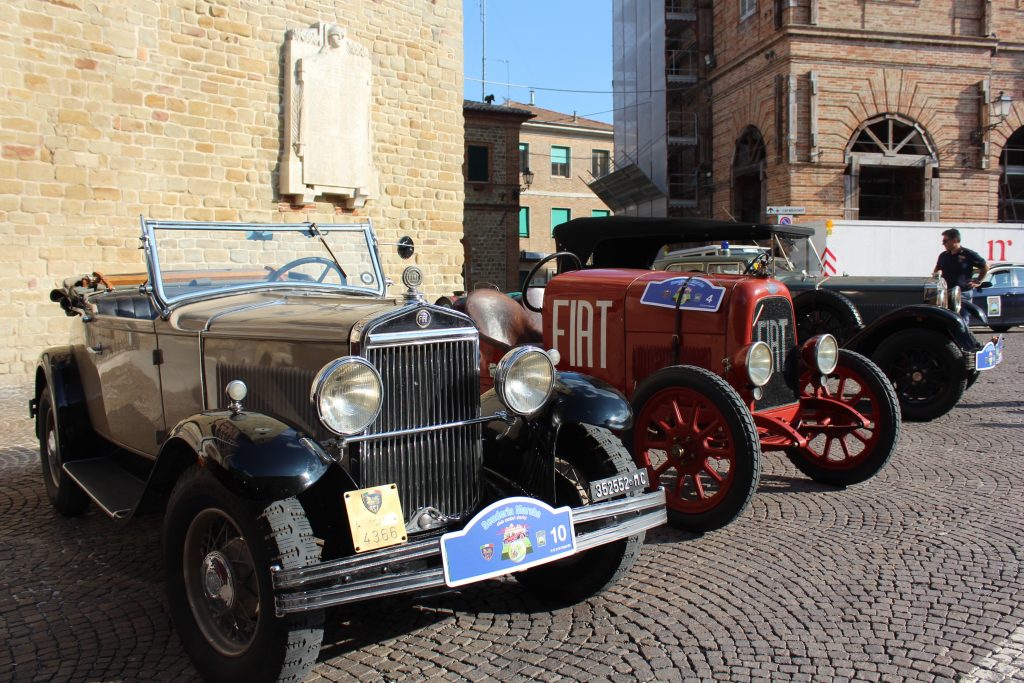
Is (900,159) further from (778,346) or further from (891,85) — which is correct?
(778,346)

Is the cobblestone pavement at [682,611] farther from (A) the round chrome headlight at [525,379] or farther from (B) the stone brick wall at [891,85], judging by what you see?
(B) the stone brick wall at [891,85]

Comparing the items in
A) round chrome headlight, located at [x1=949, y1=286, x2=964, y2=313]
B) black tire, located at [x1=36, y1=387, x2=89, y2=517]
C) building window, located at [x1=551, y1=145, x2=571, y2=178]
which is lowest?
black tire, located at [x1=36, y1=387, x2=89, y2=517]

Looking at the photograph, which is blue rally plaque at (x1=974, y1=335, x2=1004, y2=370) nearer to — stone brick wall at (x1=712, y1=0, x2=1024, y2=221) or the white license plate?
the white license plate

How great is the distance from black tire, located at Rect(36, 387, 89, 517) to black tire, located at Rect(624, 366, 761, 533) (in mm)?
2959

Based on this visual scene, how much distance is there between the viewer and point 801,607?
309 cm

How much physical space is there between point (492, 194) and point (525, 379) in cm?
2700

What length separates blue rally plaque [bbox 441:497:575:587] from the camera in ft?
7.97

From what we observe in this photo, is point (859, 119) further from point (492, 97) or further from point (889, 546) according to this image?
point (889, 546)

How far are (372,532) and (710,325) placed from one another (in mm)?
2934

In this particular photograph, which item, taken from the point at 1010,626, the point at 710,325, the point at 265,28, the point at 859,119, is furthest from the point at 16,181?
the point at 859,119

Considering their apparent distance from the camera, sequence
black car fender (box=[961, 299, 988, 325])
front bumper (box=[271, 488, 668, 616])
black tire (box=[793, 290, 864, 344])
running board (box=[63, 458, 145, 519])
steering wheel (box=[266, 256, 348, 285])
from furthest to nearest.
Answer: black car fender (box=[961, 299, 988, 325]) < black tire (box=[793, 290, 864, 344]) < steering wheel (box=[266, 256, 348, 285]) < running board (box=[63, 458, 145, 519]) < front bumper (box=[271, 488, 668, 616])

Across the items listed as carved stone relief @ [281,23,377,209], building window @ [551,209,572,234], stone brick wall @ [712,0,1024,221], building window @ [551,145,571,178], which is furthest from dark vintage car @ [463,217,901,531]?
building window @ [551,145,571,178]

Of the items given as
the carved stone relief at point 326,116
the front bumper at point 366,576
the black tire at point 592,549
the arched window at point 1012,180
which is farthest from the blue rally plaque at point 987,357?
the arched window at point 1012,180

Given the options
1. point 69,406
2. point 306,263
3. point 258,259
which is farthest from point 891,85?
point 69,406
